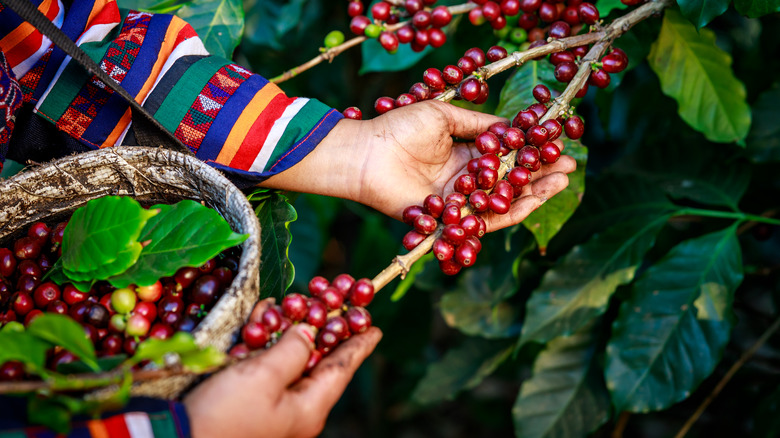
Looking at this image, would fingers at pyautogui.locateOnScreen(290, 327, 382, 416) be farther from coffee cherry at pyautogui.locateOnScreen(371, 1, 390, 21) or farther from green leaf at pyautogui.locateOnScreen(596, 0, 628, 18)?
green leaf at pyautogui.locateOnScreen(596, 0, 628, 18)

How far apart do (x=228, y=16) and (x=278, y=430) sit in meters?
1.14

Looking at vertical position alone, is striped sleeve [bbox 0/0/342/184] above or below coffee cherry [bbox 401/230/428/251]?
above

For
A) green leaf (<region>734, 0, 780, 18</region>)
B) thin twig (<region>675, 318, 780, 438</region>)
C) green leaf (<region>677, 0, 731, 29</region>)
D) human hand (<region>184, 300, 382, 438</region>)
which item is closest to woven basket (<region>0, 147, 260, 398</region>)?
human hand (<region>184, 300, 382, 438</region>)

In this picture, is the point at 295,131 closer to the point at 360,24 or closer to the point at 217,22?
the point at 360,24

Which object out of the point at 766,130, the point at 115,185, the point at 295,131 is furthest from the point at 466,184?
the point at 766,130

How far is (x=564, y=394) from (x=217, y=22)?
145 cm

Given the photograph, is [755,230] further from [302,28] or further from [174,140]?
[302,28]

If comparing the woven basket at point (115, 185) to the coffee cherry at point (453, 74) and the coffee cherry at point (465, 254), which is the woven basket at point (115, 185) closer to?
the coffee cherry at point (465, 254)

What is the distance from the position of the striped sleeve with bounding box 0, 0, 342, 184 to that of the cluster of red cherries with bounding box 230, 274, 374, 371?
0.33 m

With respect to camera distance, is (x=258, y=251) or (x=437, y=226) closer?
(x=258, y=251)

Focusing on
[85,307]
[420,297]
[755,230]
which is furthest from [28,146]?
[755,230]

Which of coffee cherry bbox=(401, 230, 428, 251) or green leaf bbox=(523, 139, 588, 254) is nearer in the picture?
coffee cherry bbox=(401, 230, 428, 251)

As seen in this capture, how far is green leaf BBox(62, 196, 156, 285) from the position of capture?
2.78 ft

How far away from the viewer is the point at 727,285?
1.32 m
